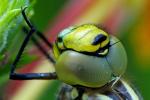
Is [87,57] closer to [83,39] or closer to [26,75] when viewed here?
[83,39]

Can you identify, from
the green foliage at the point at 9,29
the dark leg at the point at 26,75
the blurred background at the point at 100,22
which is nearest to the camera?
the green foliage at the point at 9,29

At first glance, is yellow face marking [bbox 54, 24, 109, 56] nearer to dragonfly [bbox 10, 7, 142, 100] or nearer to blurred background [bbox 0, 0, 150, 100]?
dragonfly [bbox 10, 7, 142, 100]

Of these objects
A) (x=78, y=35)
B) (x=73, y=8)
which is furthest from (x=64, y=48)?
(x=73, y=8)

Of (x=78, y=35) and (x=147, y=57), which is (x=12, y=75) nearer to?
(x=78, y=35)

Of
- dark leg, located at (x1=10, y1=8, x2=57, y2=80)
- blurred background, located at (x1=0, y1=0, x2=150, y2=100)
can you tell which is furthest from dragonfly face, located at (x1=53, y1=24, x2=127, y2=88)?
blurred background, located at (x1=0, y1=0, x2=150, y2=100)

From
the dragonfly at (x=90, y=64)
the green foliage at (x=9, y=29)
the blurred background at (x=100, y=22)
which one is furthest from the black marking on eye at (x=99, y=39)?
the blurred background at (x=100, y=22)

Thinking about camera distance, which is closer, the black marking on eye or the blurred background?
the black marking on eye

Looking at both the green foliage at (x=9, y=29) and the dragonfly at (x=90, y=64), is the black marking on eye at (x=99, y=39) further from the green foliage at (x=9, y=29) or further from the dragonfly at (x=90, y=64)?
the green foliage at (x=9, y=29)
